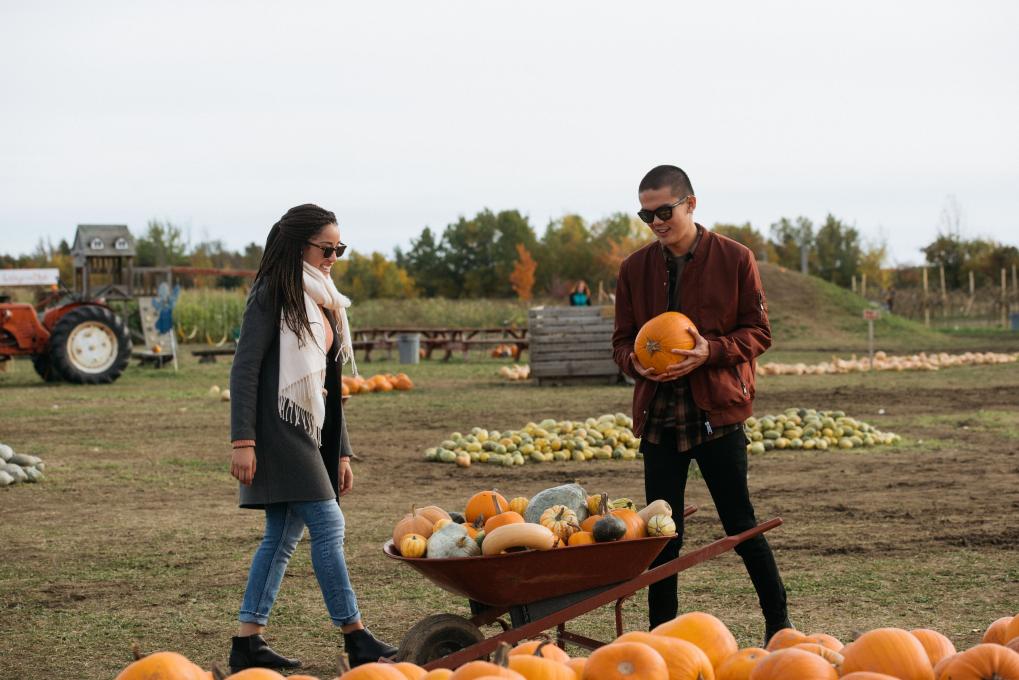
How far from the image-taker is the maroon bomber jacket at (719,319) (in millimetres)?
4512

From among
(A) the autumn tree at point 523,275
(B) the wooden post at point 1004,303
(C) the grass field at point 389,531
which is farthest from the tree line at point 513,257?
(C) the grass field at point 389,531

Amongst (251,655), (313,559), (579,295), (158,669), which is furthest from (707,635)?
(579,295)

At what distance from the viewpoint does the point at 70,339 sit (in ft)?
65.9

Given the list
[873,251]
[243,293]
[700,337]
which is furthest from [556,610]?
[873,251]

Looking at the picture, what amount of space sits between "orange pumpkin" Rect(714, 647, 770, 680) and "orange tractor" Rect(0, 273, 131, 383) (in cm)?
1900

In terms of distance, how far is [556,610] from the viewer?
4238 millimetres

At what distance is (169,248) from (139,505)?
57.3 meters

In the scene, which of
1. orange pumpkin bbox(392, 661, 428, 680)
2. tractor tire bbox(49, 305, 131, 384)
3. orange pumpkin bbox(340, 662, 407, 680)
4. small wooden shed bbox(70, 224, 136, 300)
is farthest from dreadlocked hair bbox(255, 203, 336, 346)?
small wooden shed bbox(70, 224, 136, 300)

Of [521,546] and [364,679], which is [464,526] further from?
[364,679]

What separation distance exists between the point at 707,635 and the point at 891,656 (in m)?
0.51

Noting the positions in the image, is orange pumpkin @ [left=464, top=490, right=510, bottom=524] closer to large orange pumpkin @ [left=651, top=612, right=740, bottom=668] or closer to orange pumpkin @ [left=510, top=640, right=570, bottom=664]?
large orange pumpkin @ [left=651, top=612, right=740, bottom=668]

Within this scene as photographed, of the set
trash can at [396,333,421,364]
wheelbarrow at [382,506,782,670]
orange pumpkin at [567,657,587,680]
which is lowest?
wheelbarrow at [382,506,782,670]

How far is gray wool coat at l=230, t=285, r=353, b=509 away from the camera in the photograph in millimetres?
4469

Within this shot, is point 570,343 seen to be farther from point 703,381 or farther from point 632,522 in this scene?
point 632,522
